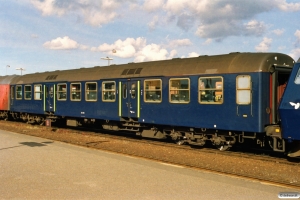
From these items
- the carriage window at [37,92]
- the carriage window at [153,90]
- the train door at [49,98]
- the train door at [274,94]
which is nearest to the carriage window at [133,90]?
the carriage window at [153,90]

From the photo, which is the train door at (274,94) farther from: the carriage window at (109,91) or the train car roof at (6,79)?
the train car roof at (6,79)

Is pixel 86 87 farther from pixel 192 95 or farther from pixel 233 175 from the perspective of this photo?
pixel 233 175

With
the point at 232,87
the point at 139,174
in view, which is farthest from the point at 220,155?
the point at 139,174

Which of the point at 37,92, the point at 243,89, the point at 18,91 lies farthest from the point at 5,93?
the point at 243,89

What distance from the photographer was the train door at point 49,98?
21.1m

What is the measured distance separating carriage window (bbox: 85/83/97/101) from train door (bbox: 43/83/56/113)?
3.64 m

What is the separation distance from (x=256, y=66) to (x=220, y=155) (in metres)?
3.24

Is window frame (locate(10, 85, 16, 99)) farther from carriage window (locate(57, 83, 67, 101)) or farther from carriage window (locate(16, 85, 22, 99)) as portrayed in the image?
carriage window (locate(57, 83, 67, 101))

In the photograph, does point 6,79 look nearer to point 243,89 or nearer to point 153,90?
point 153,90

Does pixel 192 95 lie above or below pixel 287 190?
above

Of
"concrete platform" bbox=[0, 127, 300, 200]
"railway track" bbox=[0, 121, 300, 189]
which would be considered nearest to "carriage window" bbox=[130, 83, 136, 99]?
"railway track" bbox=[0, 121, 300, 189]

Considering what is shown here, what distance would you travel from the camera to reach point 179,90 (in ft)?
43.9

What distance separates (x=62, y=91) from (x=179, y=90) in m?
9.36

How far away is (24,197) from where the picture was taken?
647 centimetres
